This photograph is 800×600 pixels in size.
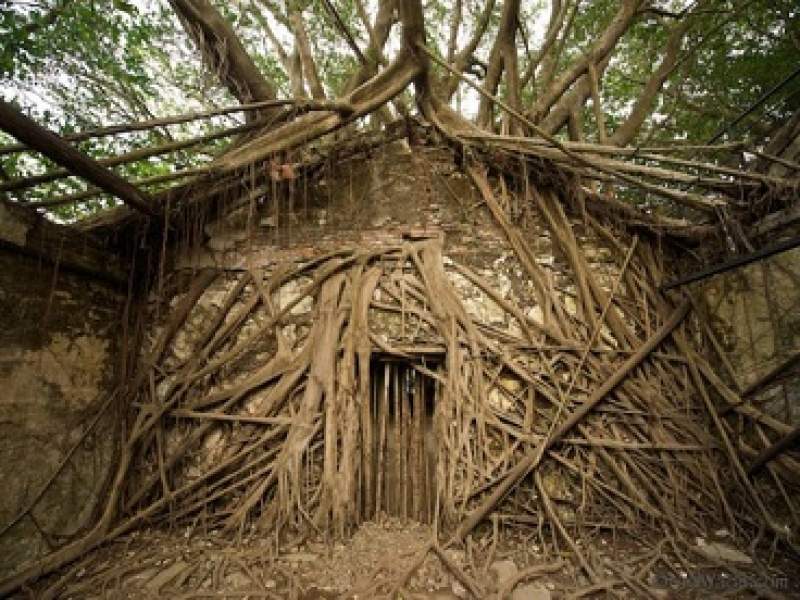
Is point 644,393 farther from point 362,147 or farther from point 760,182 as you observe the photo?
point 362,147

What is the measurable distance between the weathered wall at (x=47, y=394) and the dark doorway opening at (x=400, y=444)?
2.15m

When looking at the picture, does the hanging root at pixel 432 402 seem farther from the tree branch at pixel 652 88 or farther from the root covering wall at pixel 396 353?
the tree branch at pixel 652 88

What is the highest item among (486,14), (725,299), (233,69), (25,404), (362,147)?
(486,14)

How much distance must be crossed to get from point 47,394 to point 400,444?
8.67ft

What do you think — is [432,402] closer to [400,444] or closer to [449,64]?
[400,444]

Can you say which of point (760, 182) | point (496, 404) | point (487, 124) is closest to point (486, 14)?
point (487, 124)

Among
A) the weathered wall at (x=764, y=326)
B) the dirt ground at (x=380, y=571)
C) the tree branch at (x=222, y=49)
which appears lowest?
the dirt ground at (x=380, y=571)

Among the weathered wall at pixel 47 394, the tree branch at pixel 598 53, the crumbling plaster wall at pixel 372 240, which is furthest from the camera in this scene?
the tree branch at pixel 598 53

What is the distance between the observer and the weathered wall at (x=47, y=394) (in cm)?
246

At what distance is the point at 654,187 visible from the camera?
283 centimetres

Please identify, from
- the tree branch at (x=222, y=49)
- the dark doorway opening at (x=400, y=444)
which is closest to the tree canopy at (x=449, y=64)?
the tree branch at (x=222, y=49)

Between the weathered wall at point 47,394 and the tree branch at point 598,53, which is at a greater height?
the tree branch at point 598,53

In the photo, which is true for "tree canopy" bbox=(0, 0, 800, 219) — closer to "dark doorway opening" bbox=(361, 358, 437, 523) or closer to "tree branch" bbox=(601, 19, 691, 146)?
"tree branch" bbox=(601, 19, 691, 146)

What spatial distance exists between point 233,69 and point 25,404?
3.08m
